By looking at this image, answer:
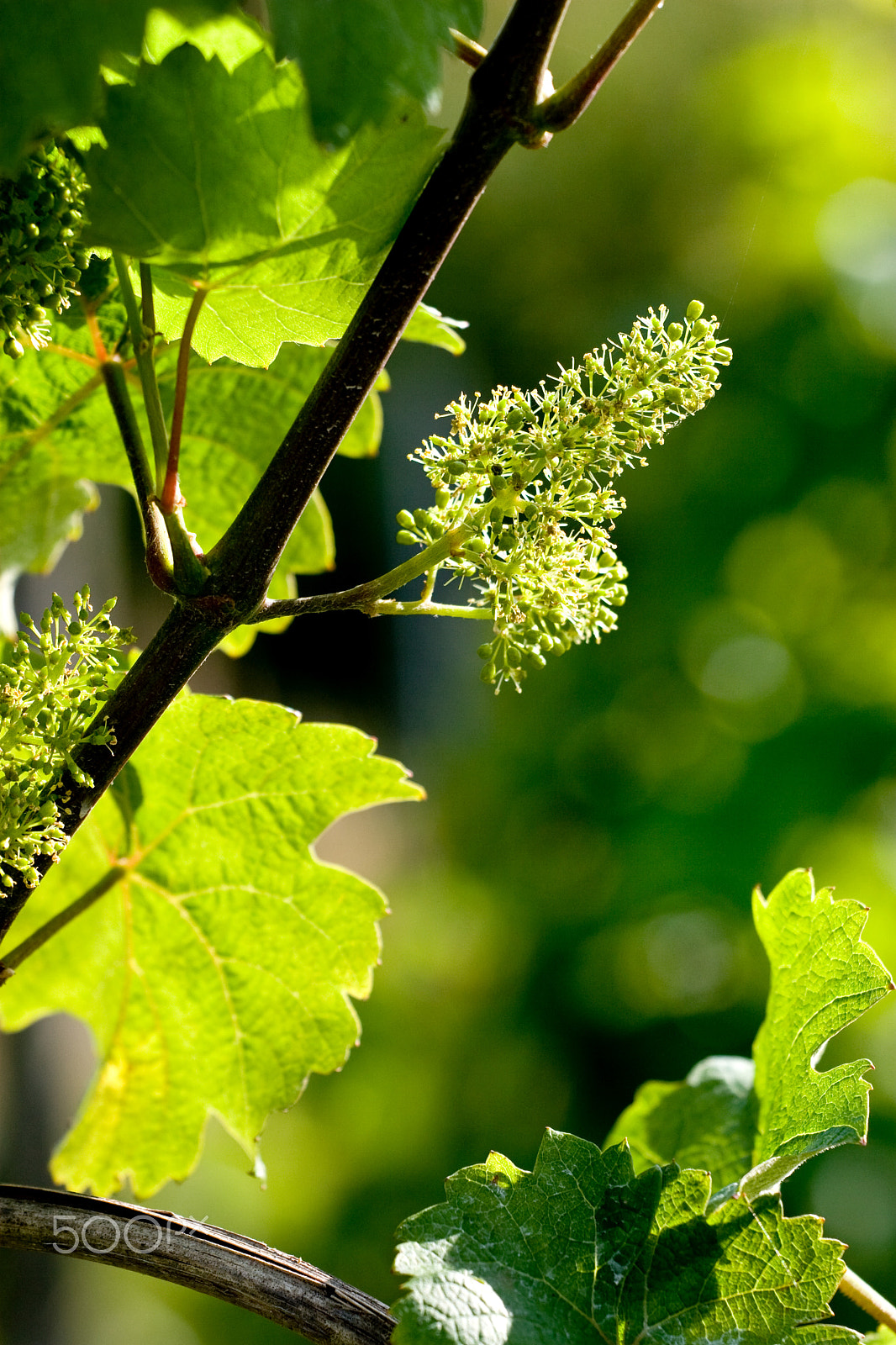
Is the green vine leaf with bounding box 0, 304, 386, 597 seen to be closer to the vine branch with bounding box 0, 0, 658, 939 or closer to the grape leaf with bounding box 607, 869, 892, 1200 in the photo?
the vine branch with bounding box 0, 0, 658, 939

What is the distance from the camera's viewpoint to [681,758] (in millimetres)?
1480

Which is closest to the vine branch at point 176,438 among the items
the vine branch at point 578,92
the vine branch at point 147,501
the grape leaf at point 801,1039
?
the vine branch at point 147,501

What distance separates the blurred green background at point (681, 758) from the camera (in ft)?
4.57

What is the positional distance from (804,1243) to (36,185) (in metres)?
0.33

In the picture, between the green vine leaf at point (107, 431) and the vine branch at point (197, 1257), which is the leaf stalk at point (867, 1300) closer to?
the vine branch at point (197, 1257)

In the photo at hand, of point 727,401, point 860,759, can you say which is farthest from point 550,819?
point 727,401

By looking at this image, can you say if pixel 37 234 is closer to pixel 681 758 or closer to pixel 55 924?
pixel 55 924

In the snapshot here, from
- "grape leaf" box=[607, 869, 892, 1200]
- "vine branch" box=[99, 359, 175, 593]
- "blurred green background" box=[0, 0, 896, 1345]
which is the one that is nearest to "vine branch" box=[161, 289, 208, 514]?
"vine branch" box=[99, 359, 175, 593]

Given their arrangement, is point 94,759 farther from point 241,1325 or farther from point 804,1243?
point 241,1325

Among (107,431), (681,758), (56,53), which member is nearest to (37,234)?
(56,53)

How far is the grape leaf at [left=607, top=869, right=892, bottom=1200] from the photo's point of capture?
28cm

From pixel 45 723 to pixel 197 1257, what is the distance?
0.46 feet

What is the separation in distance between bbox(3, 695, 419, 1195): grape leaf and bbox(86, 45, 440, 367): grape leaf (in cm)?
16

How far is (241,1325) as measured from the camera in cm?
176
